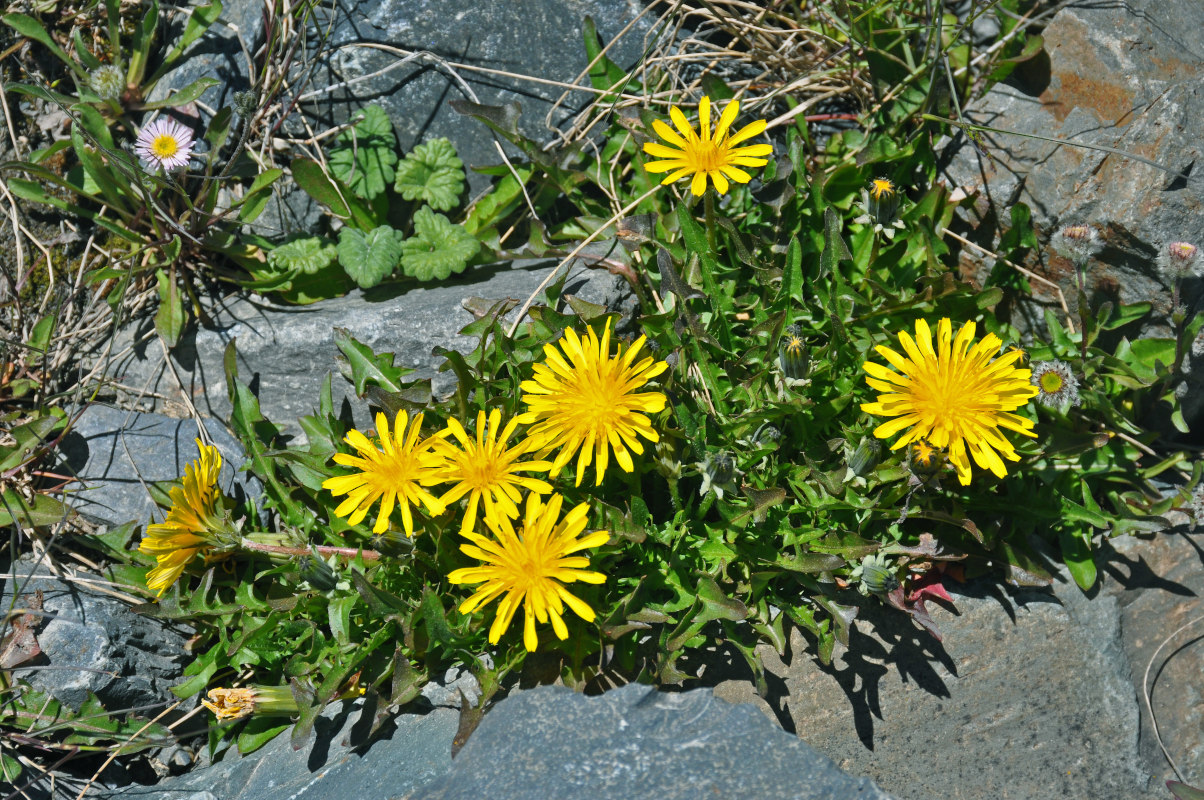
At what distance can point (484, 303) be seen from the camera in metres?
3.20

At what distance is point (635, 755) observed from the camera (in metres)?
2.02

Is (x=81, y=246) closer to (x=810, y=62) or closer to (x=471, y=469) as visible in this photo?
(x=471, y=469)

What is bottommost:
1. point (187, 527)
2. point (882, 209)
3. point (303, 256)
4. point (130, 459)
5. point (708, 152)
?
point (187, 527)

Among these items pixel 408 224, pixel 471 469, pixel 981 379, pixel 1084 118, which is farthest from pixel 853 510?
pixel 408 224

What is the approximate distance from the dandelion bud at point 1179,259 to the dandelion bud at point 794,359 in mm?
1191

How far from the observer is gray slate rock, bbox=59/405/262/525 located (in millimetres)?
3340

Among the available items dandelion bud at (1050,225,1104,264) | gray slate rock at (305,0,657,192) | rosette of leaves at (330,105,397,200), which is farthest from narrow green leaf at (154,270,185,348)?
dandelion bud at (1050,225,1104,264)

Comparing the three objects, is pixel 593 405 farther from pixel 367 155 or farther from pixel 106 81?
pixel 106 81

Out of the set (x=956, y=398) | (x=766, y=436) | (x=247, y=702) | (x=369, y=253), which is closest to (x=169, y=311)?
(x=369, y=253)

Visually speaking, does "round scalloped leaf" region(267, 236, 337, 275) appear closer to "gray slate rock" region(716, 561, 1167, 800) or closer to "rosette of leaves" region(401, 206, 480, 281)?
"rosette of leaves" region(401, 206, 480, 281)

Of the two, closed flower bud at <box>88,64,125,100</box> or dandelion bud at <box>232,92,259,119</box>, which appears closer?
dandelion bud at <box>232,92,259,119</box>

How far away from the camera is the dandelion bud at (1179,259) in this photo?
2.71m

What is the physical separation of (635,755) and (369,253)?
2.28 m

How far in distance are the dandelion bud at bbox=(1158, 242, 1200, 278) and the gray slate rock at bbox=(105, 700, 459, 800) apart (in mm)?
2701
